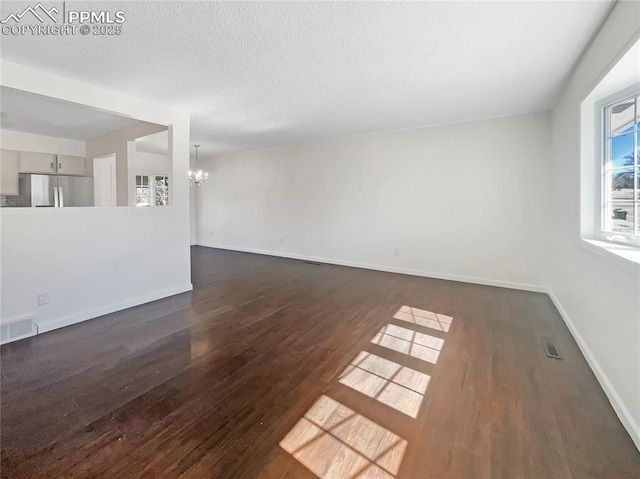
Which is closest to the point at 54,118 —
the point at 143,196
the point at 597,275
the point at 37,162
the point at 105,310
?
the point at 37,162

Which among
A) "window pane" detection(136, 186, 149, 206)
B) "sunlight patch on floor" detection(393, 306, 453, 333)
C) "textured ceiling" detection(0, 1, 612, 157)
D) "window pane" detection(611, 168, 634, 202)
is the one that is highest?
"textured ceiling" detection(0, 1, 612, 157)

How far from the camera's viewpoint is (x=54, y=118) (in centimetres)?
410

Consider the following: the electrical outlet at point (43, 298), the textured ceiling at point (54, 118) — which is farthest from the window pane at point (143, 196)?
the electrical outlet at point (43, 298)

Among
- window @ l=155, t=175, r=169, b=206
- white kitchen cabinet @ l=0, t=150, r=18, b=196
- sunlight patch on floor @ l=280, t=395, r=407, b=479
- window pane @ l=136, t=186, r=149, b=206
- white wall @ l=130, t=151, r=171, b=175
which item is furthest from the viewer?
window @ l=155, t=175, r=169, b=206

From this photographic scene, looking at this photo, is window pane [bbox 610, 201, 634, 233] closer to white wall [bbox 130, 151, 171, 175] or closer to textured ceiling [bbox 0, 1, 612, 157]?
textured ceiling [bbox 0, 1, 612, 157]

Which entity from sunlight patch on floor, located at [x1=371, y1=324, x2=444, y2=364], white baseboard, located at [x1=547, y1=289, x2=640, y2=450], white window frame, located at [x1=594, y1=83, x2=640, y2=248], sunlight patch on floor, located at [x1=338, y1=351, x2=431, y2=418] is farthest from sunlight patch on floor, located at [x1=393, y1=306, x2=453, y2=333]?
white window frame, located at [x1=594, y1=83, x2=640, y2=248]

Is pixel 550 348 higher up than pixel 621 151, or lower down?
lower down

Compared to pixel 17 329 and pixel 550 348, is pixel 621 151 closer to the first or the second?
pixel 550 348

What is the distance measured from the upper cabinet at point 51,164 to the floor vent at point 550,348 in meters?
7.65

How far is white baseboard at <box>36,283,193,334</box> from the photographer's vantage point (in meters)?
2.83

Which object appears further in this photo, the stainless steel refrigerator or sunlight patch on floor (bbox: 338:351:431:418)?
the stainless steel refrigerator

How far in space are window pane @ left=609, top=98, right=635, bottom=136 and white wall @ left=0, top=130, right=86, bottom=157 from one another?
7.87 m

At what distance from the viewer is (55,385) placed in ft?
6.43

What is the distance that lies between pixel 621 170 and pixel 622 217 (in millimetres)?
376
